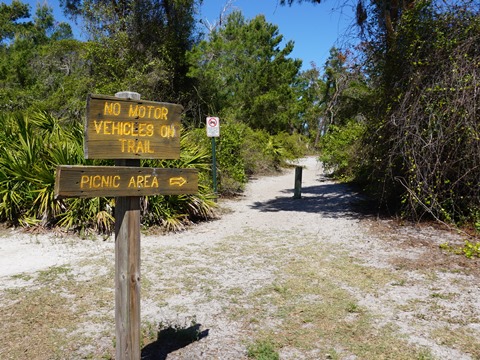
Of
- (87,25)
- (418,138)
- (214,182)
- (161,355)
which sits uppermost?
(87,25)

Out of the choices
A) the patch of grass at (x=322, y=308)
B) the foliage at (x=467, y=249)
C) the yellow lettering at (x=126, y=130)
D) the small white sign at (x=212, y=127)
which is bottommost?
the patch of grass at (x=322, y=308)

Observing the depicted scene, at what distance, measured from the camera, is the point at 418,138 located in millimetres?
7227

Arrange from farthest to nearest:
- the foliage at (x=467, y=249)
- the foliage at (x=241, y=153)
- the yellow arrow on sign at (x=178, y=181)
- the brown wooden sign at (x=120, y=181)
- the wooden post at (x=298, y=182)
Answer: the foliage at (x=241, y=153) < the wooden post at (x=298, y=182) < the foliage at (x=467, y=249) < the yellow arrow on sign at (x=178, y=181) < the brown wooden sign at (x=120, y=181)

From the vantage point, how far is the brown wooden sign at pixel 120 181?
2.76 metres

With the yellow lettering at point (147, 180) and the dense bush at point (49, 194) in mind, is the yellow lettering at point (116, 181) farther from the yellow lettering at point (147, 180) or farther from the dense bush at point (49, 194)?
the dense bush at point (49, 194)

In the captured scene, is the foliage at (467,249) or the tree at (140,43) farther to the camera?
the tree at (140,43)

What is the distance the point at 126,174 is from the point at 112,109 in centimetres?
45

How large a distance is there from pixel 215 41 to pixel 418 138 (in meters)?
14.8

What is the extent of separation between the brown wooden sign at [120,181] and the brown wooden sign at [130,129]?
105 mm

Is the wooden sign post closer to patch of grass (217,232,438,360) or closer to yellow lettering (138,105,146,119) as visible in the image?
yellow lettering (138,105,146,119)

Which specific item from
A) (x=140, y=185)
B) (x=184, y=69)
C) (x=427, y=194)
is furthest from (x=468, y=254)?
(x=184, y=69)

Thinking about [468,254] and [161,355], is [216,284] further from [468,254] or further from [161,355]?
[468,254]

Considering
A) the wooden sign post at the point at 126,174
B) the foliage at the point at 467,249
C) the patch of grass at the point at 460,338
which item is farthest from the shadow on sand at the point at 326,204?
the wooden sign post at the point at 126,174

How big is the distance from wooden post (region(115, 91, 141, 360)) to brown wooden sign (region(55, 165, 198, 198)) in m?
0.12
